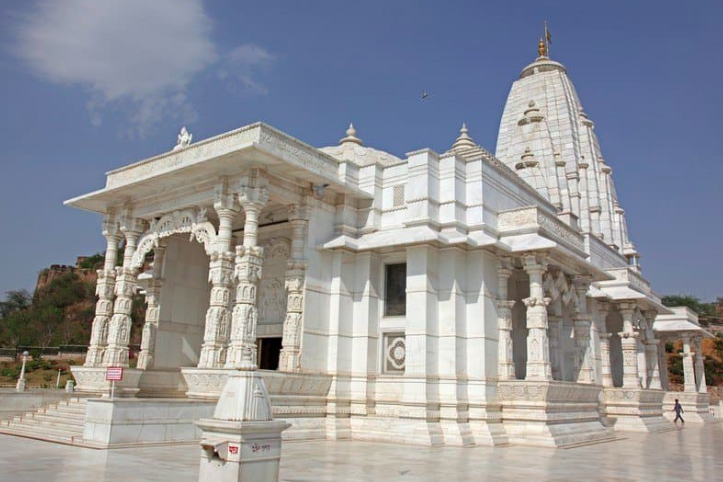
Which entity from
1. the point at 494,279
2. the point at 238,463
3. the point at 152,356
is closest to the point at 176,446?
the point at 152,356

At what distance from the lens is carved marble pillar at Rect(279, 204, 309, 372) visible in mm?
15789

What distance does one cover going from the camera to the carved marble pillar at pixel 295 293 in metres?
A: 15.8

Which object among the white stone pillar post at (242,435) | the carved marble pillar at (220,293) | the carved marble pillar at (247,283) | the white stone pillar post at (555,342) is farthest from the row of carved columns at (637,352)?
the white stone pillar post at (242,435)

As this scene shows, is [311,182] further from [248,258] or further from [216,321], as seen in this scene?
[216,321]

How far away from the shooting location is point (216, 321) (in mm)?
14930

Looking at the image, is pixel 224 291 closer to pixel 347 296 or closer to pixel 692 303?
pixel 347 296

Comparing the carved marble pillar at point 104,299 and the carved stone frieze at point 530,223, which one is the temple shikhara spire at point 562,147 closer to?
the carved stone frieze at point 530,223

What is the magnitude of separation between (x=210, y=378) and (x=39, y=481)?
21.3 ft

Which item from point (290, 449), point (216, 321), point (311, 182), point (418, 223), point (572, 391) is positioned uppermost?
point (311, 182)

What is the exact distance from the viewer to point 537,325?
16172 millimetres

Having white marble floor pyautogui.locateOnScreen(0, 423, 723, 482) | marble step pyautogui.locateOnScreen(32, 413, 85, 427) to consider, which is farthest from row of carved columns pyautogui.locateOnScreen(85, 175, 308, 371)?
white marble floor pyautogui.locateOnScreen(0, 423, 723, 482)

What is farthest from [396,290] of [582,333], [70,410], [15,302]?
[15,302]

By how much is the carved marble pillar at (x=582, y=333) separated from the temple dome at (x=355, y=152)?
7.20 m

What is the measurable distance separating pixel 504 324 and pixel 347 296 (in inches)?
170
